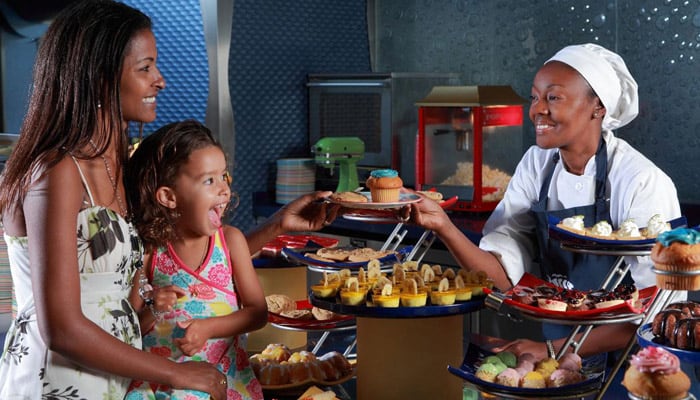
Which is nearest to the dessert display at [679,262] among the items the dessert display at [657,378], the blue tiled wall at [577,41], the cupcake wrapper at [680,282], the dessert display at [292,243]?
the cupcake wrapper at [680,282]

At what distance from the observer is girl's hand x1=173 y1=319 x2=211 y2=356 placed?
5.95ft

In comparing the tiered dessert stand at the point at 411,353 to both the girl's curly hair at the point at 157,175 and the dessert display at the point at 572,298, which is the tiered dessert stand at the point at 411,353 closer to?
the dessert display at the point at 572,298

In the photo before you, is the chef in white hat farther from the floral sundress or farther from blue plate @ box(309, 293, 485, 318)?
the floral sundress

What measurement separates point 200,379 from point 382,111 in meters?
3.02

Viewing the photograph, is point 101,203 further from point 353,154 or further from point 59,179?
point 353,154

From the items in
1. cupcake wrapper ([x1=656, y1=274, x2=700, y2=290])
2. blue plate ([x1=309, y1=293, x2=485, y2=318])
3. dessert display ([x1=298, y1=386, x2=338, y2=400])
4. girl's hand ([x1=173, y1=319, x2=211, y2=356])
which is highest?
cupcake wrapper ([x1=656, y1=274, x2=700, y2=290])

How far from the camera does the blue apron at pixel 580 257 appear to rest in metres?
2.51

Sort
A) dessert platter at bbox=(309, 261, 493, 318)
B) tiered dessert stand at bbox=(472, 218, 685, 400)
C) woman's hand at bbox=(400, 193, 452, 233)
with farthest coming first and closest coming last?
woman's hand at bbox=(400, 193, 452, 233), dessert platter at bbox=(309, 261, 493, 318), tiered dessert stand at bbox=(472, 218, 685, 400)

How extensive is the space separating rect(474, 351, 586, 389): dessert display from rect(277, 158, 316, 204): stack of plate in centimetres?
306

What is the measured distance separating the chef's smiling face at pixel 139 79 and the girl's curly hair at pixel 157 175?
0.11 metres

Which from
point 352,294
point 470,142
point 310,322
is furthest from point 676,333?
point 470,142

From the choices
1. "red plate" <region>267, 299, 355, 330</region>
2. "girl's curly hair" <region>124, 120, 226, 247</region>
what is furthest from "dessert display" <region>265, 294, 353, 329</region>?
"girl's curly hair" <region>124, 120, 226, 247</region>

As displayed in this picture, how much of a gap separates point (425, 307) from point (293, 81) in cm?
335

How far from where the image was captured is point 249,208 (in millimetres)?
Answer: 5012
